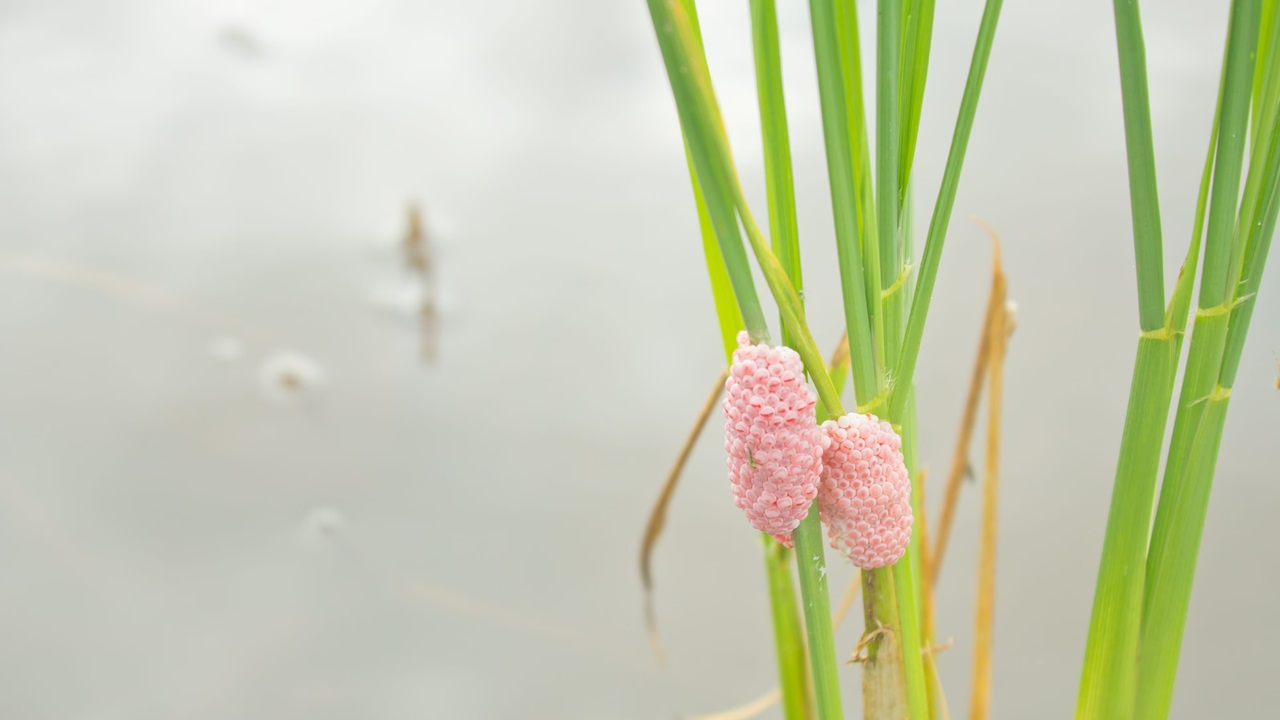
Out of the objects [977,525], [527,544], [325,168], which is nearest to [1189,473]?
[977,525]

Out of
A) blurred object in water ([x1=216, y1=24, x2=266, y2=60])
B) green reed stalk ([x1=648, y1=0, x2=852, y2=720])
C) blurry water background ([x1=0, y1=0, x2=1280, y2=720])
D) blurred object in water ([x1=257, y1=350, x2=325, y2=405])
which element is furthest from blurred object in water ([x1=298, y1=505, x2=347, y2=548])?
green reed stalk ([x1=648, y1=0, x2=852, y2=720])

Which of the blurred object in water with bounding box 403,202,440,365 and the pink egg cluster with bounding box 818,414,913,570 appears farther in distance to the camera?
the blurred object in water with bounding box 403,202,440,365

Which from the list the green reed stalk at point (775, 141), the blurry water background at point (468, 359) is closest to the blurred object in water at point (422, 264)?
the blurry water background at point (468, 359)

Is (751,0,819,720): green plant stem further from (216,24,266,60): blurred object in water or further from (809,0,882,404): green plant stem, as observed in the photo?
(216,24,266,60): blurred object in water

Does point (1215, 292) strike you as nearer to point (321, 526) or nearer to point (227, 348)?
point (321, 526)

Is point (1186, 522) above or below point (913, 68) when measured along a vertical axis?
below

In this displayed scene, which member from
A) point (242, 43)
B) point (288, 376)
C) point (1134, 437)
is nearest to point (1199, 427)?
point (1134, 437)
